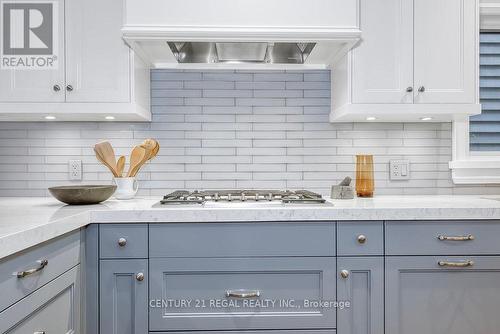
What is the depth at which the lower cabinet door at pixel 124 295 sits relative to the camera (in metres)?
1.50

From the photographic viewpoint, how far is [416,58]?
1839 millimetres

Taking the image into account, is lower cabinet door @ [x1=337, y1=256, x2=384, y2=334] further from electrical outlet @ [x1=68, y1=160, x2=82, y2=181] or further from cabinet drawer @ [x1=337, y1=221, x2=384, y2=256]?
electrical outlet @ [x1=68, y1=160, x2=82, y2=181]

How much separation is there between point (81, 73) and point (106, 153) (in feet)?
1.40

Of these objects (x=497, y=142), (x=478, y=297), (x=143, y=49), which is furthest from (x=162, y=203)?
(x=497, y=142)

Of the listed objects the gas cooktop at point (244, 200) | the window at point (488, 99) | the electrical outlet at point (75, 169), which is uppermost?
the window at point (488, 99)

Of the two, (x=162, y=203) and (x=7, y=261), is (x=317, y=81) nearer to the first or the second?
(x=162, y=203)

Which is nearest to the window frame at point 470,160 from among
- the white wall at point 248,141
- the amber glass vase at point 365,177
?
the white wall at point 248,141

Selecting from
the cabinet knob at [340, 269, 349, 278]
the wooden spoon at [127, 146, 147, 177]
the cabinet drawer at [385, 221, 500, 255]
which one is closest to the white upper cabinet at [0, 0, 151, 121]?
the wooden spoon at [127, 146, 147, 177]

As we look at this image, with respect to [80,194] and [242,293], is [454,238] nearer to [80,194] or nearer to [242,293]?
[242,293]

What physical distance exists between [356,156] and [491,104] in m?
0.94

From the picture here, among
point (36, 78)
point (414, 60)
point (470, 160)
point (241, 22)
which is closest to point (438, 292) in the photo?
point (470, 160)

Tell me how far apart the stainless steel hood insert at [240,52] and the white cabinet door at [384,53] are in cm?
29

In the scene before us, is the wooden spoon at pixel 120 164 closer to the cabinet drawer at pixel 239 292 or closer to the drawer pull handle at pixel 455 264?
the cabinet drawer at pixel 239 292

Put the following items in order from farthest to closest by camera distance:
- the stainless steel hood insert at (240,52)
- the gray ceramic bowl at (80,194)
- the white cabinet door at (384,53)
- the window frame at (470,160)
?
the window frame at (470,160) → the stainless steel hood insert at (240,52) → the white cabinet door at (384,53) → the gray ceramic bowl at (80,194)
